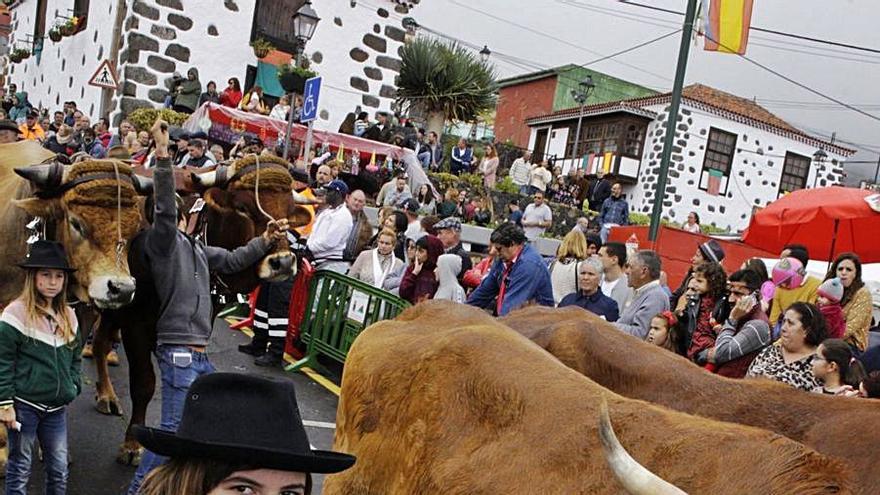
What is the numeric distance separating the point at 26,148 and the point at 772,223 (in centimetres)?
735

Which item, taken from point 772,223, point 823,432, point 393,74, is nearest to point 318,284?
point 772,223

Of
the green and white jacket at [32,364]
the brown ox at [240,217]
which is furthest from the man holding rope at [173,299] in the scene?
the brown ox at [240,217]

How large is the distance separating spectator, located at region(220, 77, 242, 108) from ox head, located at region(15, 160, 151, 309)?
39.0 ft

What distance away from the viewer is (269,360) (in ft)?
28.6

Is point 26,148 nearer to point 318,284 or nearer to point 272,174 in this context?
point 272,174

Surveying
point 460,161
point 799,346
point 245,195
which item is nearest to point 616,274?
point 799,346

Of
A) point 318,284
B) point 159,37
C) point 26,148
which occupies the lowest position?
point 318,284

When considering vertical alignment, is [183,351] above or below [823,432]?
below

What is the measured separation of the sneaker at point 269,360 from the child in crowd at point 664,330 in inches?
166

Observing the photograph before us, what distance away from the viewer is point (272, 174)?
6.52 m

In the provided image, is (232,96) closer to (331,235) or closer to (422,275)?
(331,235)

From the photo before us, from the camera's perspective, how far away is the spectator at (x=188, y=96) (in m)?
16.8

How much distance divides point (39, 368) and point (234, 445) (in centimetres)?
300

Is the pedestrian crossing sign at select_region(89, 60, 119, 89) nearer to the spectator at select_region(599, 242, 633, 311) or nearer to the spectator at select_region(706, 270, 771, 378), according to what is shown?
the spectator at select_region(599, 242, 633, 311)
